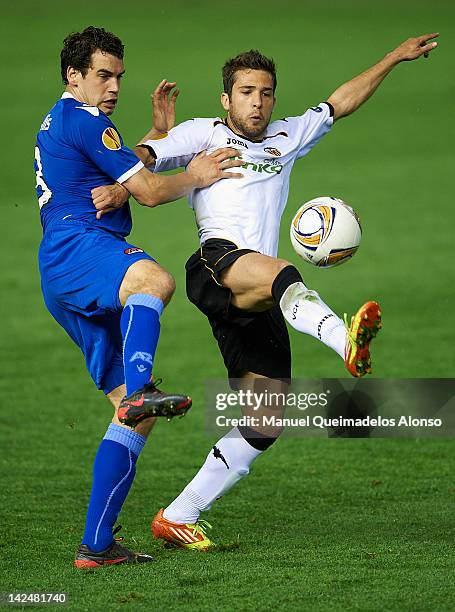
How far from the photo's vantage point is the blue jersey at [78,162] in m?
5.91

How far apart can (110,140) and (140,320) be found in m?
0.98

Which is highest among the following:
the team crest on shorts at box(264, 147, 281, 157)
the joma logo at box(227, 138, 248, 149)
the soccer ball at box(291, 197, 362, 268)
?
the joma logo at box(227, 138, 248, 149)

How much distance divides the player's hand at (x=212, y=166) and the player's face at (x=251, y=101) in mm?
241

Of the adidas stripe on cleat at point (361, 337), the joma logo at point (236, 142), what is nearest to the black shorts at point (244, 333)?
the joma logo at point (236, 142)

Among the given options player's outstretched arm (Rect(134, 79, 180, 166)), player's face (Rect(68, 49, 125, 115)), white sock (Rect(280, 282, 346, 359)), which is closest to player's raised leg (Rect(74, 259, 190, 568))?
white sock (Rect(280, 282, 346, 359))

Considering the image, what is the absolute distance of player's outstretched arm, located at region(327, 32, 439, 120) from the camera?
7074 mm

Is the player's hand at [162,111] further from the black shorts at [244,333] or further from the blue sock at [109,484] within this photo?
the blue sock at [109,484]

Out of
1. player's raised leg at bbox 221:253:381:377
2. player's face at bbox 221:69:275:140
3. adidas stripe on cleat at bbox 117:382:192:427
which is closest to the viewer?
adidas stripe on cleat at bbox 117:382:192:427

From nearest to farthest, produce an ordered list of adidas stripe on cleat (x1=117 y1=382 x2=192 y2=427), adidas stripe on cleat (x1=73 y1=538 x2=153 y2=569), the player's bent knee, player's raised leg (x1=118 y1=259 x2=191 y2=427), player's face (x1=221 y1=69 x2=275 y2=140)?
adidas stripe on cleat (x1=117 y1=382 x2=192 y2=427)
player's raised leg (x1=118 y1=259 x2=191 y2=427)
the player's bent knee
adidas stripe on cleat (x1=73 y1=538 x2=153 y2=569)
player's face (x1=221 y1=69 x2=275 y2=140)

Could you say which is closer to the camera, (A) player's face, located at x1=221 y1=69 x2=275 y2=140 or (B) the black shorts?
(B) the black shorts

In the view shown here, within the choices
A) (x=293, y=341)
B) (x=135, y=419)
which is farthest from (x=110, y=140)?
(x=293, y=341)

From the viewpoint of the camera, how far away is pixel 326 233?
20.6 feet

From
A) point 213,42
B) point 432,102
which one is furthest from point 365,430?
point 213,42

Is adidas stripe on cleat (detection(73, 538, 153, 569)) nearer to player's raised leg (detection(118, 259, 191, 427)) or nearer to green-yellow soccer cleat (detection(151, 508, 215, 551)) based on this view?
green-yellow soccer cleat (detection(151, 508, 215, 551))
